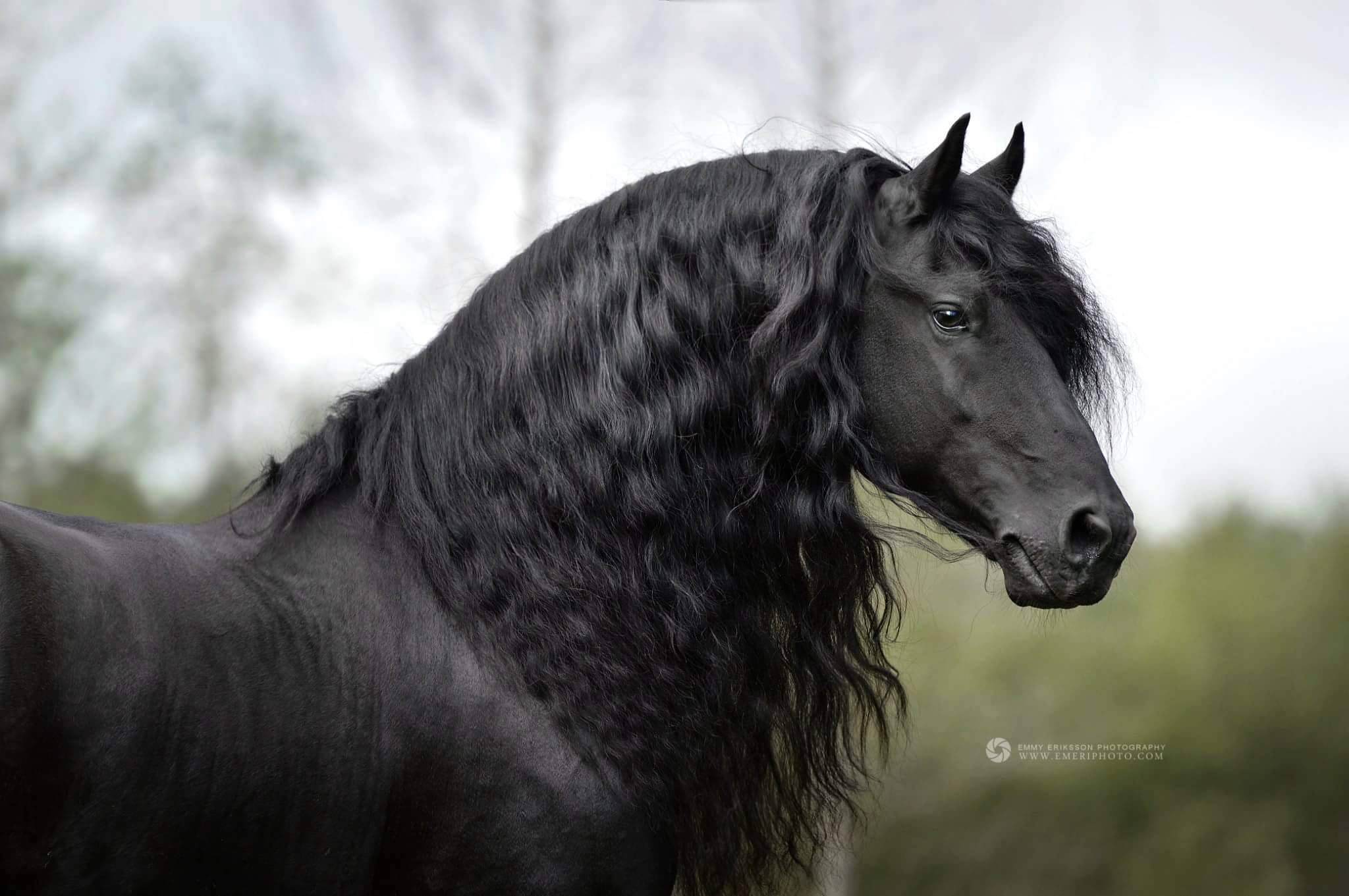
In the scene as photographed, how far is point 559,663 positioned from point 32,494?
9.64 meters

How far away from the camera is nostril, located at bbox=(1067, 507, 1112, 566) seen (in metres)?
2.29

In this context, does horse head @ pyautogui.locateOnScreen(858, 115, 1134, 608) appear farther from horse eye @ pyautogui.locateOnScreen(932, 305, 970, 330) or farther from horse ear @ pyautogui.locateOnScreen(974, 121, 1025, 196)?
horse ear @ pyautogui.locateOnScreen(974, 121, 1025, 196)

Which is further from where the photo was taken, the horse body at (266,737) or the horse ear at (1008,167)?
the horse ear at (1008,167)

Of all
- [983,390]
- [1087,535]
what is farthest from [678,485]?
[1087,535]

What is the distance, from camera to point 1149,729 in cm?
1134

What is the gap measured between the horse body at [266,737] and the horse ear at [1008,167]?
1839mm

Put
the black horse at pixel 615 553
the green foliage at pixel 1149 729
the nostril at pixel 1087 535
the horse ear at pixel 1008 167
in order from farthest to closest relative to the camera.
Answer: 1. the green foliage at pixel 1149 729
2. the horse ear at pixel 1008 167
3. the nostril at pixel 1087 535
4. the black horse at pixel 615 553

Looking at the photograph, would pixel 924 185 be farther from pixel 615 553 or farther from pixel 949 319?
pixel 615 553

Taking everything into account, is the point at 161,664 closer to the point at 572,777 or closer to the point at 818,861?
the point at 572,777

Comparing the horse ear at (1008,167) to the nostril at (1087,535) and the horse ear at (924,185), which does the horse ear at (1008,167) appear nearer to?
the horse ear at (924,185)

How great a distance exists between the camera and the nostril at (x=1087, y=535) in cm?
229

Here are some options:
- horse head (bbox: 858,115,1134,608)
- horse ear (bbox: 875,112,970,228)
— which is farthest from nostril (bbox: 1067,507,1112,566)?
horse ear (bbox: 875,112,970,228)

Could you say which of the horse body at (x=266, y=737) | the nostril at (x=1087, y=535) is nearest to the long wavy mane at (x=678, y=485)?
the horse body at (x=266, y=737)

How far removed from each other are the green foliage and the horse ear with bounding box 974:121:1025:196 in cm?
716
